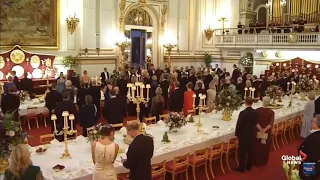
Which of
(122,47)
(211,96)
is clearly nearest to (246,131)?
(211,96)

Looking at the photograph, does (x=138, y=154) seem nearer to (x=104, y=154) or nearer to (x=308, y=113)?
(x=104, y=154)

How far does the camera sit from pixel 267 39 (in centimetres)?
2156

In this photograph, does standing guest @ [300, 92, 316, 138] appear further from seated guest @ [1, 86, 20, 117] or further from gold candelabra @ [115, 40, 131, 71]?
gold candelabra @ [115, 40, 131, 71]

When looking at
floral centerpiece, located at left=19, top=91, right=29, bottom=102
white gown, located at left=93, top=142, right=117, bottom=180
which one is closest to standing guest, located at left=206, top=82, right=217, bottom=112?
floral centerpiece, located at left=19, top=91, right=29, bottom=102

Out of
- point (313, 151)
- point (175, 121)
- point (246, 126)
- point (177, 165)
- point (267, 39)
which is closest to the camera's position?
point (313, 151)

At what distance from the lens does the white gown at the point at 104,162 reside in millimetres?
5074

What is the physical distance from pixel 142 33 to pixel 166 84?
375 inches

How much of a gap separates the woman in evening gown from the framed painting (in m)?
13.3

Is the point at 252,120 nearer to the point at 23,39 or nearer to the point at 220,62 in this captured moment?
the point at 23,39

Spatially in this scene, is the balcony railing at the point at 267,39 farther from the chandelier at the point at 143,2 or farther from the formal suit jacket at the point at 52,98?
the formal suit jacket at the point at 52,98

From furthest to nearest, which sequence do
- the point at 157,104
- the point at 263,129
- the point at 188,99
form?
1. the point at 188,99
2. the point at 157,104
3. the point at 263,129

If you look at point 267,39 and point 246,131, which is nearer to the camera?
point 246,131

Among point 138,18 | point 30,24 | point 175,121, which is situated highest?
point 138,18

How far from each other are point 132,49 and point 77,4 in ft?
15.7
